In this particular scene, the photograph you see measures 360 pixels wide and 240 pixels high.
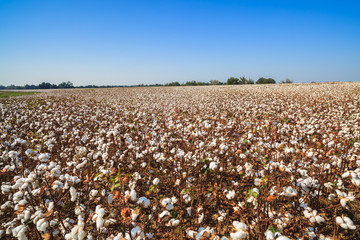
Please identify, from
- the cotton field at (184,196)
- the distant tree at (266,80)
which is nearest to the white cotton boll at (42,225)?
the cotton field at (184,196)

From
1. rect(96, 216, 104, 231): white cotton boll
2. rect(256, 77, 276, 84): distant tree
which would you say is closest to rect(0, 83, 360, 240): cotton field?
rect(96, 216, 104, 231): white cotton boll

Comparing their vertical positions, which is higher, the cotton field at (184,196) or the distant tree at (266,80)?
the distant tree at (266,80)

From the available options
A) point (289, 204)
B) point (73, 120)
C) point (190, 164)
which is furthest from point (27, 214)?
point (73, 120)

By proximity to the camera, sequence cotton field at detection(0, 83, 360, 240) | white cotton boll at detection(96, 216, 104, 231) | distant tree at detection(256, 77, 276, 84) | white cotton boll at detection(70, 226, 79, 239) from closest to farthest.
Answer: white cotton boll at detection(96, 216, 104, 231)
white cotton boll at detection(70, 226, 79, 239)
cotton field at detection(0, 83, 360, 240)
distant tree at detection(256, 77, 276, 84)

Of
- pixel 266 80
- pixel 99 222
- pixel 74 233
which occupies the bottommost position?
pixel 74 233

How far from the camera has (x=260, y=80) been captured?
94.5m

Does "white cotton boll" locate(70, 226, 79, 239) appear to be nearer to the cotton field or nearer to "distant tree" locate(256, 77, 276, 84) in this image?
the cotton field

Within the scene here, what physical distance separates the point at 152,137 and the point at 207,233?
4728 mm

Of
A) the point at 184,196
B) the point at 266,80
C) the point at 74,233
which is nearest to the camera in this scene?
the point at 74,233

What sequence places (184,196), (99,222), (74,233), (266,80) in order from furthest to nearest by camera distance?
(266,80), (184,196), (74,233), (99,222)

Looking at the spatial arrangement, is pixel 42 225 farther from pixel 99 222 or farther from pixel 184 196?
pixel 184 196

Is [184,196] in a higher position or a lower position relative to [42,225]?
lower

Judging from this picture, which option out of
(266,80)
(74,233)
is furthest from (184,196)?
(266,80)

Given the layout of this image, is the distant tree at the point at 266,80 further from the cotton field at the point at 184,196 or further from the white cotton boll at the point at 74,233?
the white cotton boll at the point at 74,233
